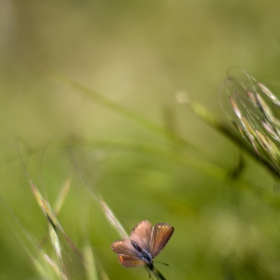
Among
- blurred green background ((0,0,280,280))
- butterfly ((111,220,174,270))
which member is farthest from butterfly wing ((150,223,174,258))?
blurred green background ((0,0,280,280))

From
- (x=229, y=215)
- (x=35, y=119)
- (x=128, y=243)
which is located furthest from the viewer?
(x=35, y=119)

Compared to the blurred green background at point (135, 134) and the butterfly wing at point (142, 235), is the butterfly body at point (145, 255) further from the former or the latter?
the blurred green background at point (135, 134)

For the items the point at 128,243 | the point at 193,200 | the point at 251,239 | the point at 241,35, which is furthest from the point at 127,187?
the point at 128,243

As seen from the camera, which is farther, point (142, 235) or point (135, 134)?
point (135, 134)

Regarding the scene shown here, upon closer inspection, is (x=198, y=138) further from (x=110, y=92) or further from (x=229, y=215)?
(x=229, y=215)

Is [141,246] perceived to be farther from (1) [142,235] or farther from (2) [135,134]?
(2) [135,134]

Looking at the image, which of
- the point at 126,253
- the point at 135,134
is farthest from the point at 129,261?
the point at 135,134

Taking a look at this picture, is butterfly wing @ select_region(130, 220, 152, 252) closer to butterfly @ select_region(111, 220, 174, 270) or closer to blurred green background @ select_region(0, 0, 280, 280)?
butterfly @ select_region(111, 220, 174, 270)

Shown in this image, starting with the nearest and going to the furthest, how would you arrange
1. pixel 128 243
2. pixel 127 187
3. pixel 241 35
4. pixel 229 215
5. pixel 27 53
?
pixel 128 243 < pixel 229 215 < pixel 127 187 < pixel 241 35 < pixel 27 53
